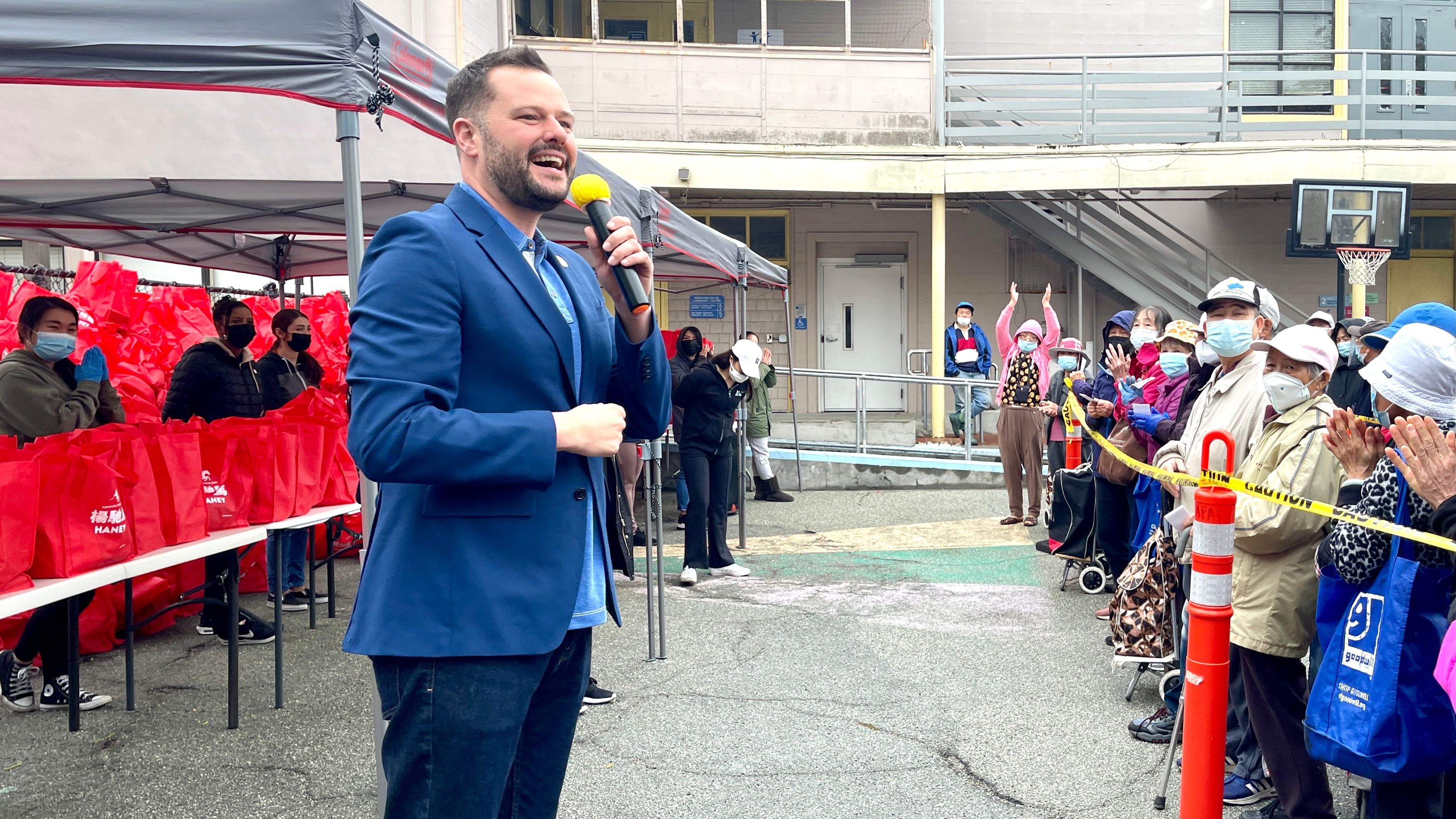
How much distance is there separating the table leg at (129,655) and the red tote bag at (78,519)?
30.3 inches

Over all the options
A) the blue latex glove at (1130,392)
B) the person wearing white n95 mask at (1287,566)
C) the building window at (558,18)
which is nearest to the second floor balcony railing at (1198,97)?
the building window at (558,18)

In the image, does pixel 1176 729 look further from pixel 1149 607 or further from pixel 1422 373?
pixel 1422 373

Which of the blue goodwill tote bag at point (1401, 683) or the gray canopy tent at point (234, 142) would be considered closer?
the blue goodwill tote bag at point (1401, 683)

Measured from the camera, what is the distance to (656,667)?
602 cm

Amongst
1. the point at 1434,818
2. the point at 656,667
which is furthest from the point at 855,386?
the point at 1434,818

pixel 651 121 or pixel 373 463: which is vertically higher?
pixel 651 121

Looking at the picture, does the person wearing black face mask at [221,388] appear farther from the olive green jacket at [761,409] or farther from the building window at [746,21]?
the building window at [746,21]

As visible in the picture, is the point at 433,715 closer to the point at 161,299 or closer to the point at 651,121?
the point at 161,299

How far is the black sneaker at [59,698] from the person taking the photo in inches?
207

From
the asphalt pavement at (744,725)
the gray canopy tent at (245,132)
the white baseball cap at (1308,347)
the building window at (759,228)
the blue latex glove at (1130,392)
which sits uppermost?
the building window at (759,228)

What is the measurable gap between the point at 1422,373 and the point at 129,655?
537 centimetres

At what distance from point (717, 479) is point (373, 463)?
683cm

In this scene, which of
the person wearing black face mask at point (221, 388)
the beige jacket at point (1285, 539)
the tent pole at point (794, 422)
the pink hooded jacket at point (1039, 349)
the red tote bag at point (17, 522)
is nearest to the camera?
the beige jacket at point (1285, 539)

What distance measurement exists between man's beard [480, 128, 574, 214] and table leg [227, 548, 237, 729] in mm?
3740
